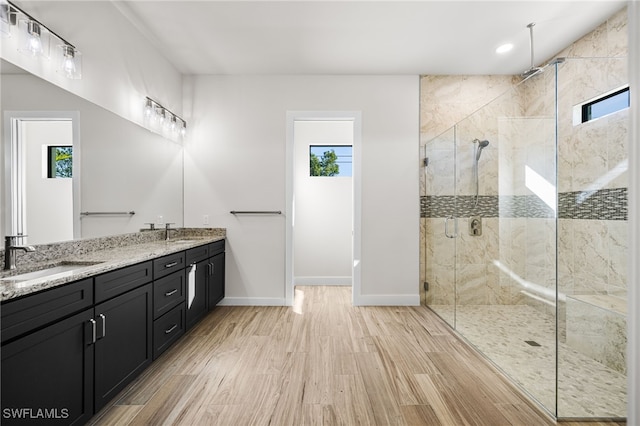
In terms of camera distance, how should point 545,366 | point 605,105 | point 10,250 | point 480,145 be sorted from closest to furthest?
point 10,250 < point 545,366 < point 605,105 < point 480,145

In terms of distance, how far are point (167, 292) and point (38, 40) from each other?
1.72m

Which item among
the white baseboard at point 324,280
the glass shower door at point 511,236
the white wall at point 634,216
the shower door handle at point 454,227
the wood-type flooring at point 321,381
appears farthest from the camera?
the white baseboard at point 324,280

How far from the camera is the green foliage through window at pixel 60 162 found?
202cm

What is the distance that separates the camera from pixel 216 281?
366cm

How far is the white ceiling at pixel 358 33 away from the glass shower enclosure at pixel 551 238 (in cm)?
61

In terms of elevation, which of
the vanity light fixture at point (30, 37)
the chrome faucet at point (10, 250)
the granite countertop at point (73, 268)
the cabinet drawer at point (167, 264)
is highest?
the vanity light fixture at point (30, 37)

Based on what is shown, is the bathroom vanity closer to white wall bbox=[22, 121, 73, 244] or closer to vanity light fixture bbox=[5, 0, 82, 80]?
white wall bbox=[22, 121, 73, 244]

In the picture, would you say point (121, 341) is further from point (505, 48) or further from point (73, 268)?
point (505, 48)

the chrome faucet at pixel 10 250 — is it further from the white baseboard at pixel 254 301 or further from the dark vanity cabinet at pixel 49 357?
the white baseboard at pixel 254 301

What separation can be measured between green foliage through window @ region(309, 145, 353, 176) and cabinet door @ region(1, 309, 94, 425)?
3.90 metres

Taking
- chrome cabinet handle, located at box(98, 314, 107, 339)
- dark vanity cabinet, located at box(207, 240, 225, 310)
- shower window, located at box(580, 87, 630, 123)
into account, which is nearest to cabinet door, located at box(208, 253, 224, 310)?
dark vanity cabinet, located at box(207, 240, 225, 310)

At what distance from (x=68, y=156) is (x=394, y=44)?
9.14 ft

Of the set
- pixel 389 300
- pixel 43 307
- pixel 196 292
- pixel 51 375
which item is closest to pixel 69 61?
pixel 43 307

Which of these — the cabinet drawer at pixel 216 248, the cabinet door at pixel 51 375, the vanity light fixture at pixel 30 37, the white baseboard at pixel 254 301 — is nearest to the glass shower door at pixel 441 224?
the white baseboard at pixel 254 301
